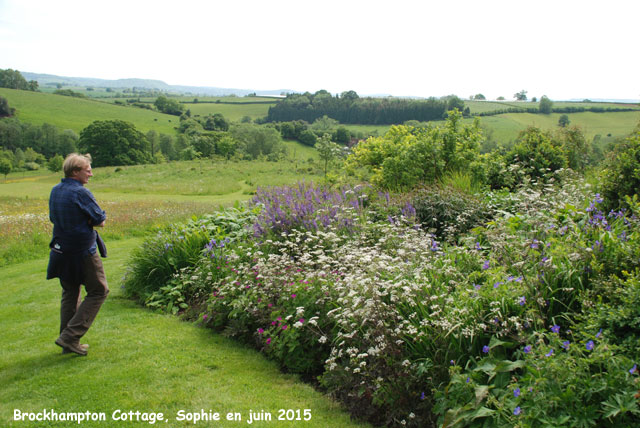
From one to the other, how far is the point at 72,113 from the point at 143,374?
4493 inches

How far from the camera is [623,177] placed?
5.73 meters

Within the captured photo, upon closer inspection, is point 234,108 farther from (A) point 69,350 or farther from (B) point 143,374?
(B) point 143,374

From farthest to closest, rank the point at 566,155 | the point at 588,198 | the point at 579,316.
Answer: the point at 566,155, the point at 588,198, the point at 579,316

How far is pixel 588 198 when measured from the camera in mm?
6121

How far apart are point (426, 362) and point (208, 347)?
2.96m

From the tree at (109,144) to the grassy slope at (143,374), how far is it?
7025 centimetres

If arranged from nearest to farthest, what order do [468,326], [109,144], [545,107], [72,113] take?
[468,326]
[109,144]
[545,107]
[72,113]

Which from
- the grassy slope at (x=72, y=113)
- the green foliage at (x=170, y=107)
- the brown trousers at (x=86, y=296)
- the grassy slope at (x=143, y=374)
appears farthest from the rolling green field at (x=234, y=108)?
the brown trousers at (x=86, y=296)

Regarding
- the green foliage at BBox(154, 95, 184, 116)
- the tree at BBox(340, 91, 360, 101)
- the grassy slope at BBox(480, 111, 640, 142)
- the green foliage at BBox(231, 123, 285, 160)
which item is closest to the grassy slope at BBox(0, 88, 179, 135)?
the green foliage at BBox(154, 95, 184, 116)

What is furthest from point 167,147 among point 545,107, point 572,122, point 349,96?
point 545,107

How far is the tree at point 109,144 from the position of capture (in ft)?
222

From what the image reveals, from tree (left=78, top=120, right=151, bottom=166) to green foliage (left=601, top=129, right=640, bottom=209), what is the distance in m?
73.3

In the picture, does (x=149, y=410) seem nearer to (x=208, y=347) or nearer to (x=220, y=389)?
(x=220, y=389)

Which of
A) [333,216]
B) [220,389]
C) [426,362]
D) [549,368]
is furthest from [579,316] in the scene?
[333,216]
